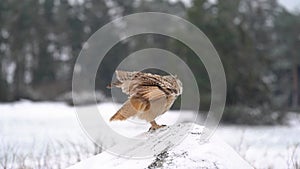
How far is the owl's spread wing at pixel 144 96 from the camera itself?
8.59ft

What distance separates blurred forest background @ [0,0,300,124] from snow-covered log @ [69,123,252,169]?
15.9 m

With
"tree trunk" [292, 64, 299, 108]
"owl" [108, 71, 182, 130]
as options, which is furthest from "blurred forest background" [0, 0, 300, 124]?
"owl" [108, 71, 182, 130]

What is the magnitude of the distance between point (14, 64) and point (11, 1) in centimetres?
327

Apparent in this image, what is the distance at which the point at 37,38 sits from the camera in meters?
25.9

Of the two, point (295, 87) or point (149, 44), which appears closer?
point (149, 44)

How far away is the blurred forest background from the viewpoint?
19234 millimetres

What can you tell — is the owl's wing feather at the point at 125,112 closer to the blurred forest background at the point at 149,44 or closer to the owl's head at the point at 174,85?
the owl's head at the point at 174,85

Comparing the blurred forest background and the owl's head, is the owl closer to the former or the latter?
the owl's head

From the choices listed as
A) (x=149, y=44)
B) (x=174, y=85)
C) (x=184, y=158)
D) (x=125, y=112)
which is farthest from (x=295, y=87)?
(x=184, y=158)

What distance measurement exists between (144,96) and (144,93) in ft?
0.08

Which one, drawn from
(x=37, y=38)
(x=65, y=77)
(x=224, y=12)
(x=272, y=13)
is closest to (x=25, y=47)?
(x=37, y=38)

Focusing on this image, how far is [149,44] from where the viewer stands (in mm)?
20984

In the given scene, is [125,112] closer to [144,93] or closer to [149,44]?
[144,93]

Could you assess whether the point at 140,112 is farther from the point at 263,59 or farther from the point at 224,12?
the point at 263,59
